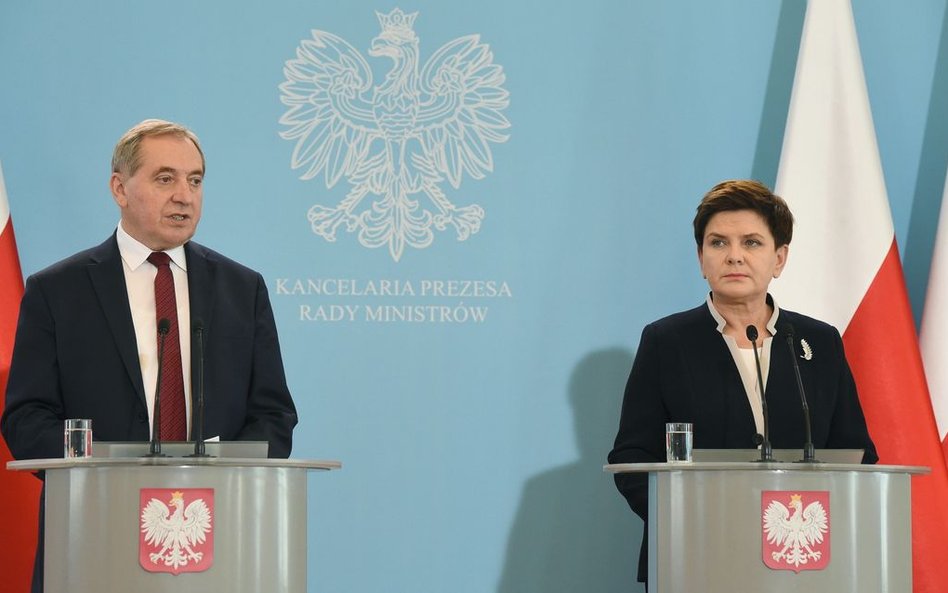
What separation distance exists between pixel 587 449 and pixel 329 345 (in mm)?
877

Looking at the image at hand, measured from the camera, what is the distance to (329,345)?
13.5 feet

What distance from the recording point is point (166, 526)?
2426mm

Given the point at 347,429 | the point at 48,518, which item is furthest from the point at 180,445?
the point at 347,429

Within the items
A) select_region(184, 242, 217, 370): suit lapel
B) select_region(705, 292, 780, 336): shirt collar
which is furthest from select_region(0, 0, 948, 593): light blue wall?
select_region(184, 242, 217, 370): suit lapel

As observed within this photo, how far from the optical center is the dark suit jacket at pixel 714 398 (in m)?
3.41

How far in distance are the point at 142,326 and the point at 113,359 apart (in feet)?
0.37

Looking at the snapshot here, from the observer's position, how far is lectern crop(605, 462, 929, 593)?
Answer: 2.57 meters

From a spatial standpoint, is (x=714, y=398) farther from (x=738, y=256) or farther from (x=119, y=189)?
(x=119, y=189)

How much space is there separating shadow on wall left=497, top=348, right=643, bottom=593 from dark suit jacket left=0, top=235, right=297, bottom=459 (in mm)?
1091

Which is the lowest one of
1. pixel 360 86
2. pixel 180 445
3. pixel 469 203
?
pixel 180 445

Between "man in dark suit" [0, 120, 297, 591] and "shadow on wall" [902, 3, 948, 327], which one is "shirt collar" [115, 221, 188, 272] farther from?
"shadow on wall" [902, 3, 948, 327]

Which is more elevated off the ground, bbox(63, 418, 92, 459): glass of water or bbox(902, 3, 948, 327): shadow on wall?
bbox(902, 3, 948, 327): shadow on wall

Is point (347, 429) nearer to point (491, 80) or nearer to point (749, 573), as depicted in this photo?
point (491, 80)

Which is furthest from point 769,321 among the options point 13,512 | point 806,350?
point 13,512
